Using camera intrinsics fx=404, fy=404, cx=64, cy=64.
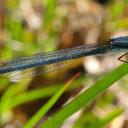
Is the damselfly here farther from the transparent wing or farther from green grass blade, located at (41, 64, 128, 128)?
green grass blade, located at (41, 64, 128, 128)

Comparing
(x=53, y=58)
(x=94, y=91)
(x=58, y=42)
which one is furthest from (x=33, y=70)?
(x=58, y=42)

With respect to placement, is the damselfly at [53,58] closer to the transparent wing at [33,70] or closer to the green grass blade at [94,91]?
the transparent wing at [33,70]

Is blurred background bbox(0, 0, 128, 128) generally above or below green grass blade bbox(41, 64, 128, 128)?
below

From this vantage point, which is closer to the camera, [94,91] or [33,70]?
[94,91]

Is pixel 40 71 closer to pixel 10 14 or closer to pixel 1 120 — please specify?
pixel 1 120

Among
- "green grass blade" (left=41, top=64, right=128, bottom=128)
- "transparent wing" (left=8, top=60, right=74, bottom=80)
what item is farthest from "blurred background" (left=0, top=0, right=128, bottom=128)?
"green grass blade" (left=41, top=64, right=128, bottom=128)

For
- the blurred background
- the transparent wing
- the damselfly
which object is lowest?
the blurred background

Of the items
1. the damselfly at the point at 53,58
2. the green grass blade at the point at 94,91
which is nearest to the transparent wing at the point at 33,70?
the damselfly at the point at 53,58

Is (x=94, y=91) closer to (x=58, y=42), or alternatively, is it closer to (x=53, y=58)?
(x=53, y=58)
